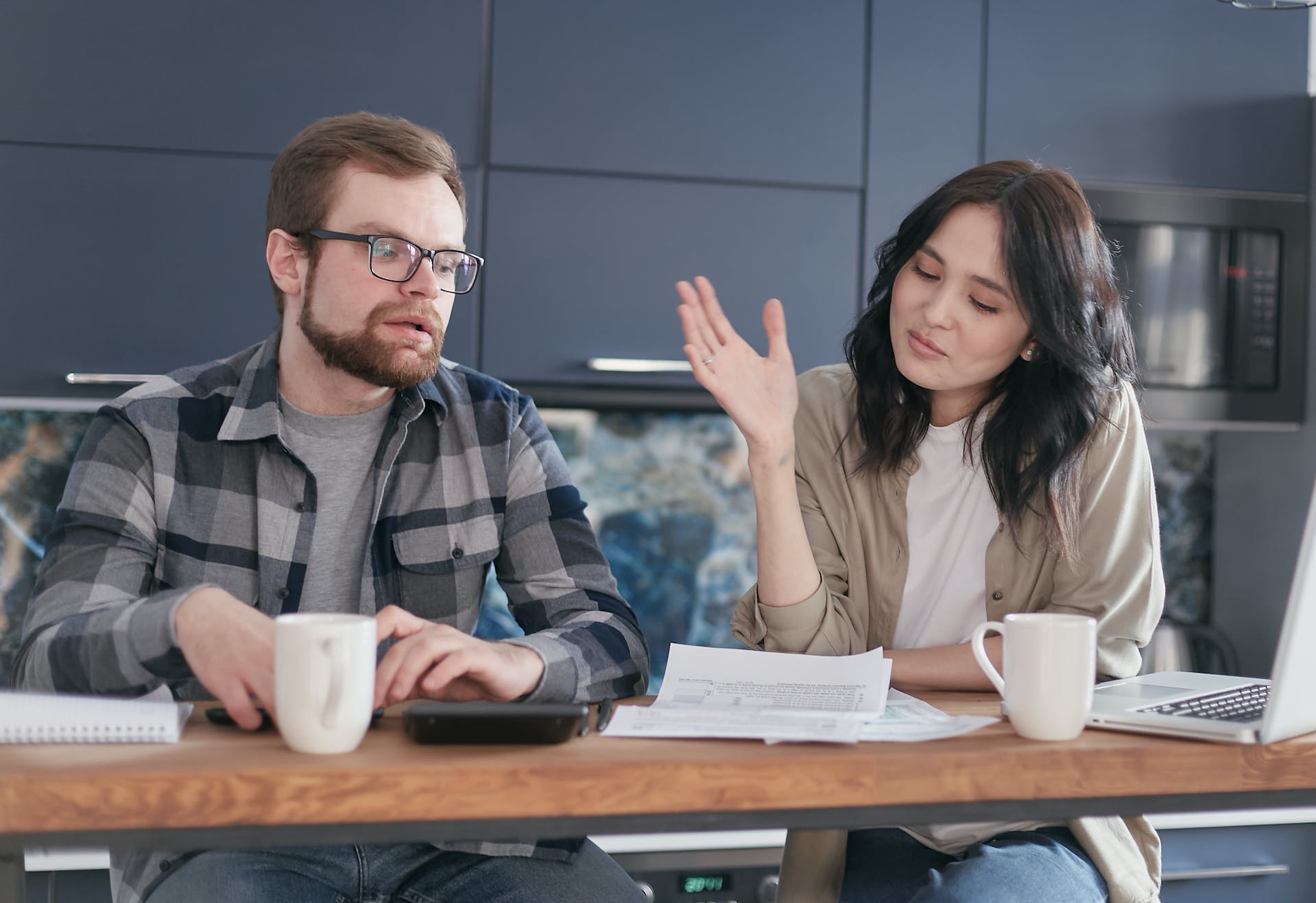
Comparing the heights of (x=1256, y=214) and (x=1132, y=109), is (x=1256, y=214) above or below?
below

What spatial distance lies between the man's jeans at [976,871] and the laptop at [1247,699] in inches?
8.0

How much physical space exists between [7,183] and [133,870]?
1.33 metres

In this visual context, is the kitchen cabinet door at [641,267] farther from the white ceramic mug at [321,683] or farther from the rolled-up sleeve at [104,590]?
the white ceramic mug at [321,683]

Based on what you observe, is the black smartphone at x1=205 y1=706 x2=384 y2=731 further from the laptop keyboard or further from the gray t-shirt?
the laptop keyboard

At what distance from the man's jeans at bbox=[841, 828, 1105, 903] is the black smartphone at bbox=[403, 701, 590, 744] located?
1.63 ft

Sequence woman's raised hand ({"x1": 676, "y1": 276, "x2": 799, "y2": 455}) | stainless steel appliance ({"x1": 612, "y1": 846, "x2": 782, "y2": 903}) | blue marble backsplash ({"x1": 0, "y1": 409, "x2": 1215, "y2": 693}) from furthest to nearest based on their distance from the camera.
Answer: blue marble backsplash ({"x1": 0, "y1": 409, "x2": 1215, "y2": 693})
stainless steel appliance ({"x1": 612, "y1": 846, "x2": 782, "y2": 903})
woman's raised hand ({"x1": 676, "y1": 276, "x2": 799, "y2": 455})

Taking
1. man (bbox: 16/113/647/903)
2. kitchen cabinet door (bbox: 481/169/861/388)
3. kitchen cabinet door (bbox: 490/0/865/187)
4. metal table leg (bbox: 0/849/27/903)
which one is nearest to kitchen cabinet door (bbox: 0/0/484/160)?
kitchen cabinet door (bbox: 490/0/865/187)

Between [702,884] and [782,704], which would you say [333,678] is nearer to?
[782,704]

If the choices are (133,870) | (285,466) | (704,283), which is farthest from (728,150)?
(133,870)

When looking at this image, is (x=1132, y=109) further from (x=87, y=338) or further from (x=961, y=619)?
(x=87, y=338)

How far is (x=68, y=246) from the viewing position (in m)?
2.07

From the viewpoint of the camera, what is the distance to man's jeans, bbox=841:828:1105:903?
121 cm

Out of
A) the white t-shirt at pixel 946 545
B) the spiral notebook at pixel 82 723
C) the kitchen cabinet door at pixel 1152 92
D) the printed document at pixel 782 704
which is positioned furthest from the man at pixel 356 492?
the kitchen cabinet door at pixel 1152 92

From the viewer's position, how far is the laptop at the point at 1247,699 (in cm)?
95
